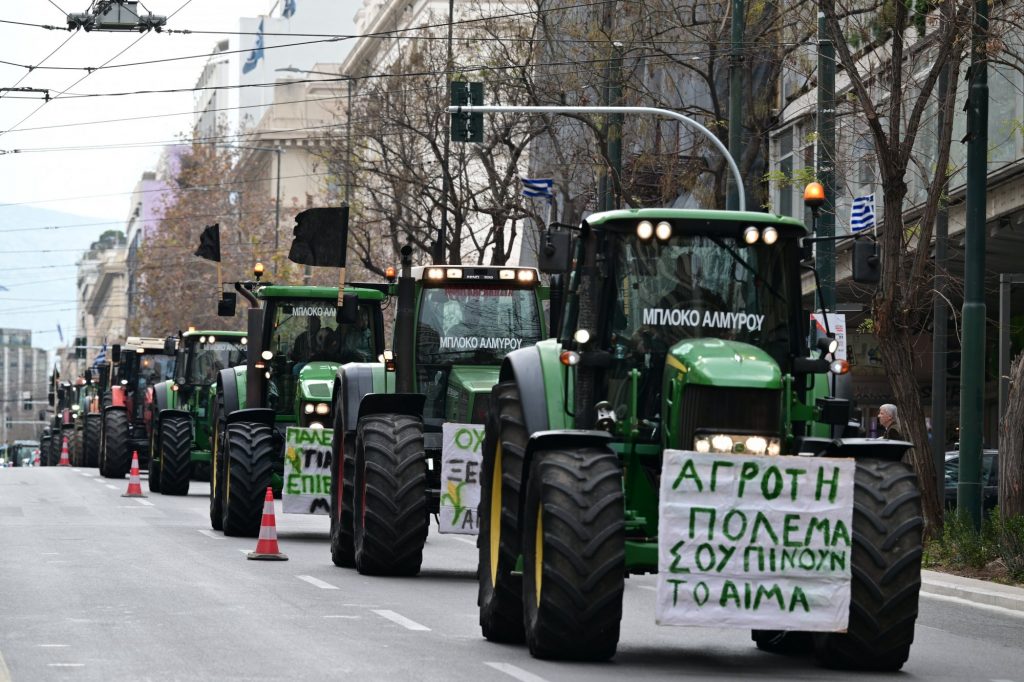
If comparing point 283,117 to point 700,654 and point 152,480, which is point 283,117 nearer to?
point 152,480

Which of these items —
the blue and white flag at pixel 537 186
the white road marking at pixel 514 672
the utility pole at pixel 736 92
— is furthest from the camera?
the blue and white flag at pixel 537 186

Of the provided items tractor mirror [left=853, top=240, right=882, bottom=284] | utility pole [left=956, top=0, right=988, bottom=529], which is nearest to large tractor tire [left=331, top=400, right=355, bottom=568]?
utility pole [left=956, top=0, right=988, bottom=529]

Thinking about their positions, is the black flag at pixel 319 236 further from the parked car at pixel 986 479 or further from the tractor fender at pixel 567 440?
the parked car at pixel 986 479

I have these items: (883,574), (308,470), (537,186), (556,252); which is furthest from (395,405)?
(537,186)

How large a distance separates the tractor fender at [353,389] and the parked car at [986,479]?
11.7 meters

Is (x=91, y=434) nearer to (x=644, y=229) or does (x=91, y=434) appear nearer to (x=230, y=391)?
(x=230, y=391)

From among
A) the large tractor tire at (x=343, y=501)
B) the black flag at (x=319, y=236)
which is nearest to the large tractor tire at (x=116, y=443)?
the black flag at (x=319, y=236)

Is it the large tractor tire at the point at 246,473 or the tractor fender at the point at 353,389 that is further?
the large tractor tire at the point at 246,473

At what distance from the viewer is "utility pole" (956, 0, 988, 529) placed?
21.3 m

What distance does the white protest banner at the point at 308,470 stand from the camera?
21234 mm

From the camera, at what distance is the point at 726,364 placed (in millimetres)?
11562

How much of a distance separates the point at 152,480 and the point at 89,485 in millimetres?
2867

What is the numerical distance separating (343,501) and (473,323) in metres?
2.04

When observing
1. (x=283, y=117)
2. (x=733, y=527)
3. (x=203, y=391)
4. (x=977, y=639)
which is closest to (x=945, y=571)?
(x=977, y=639)
